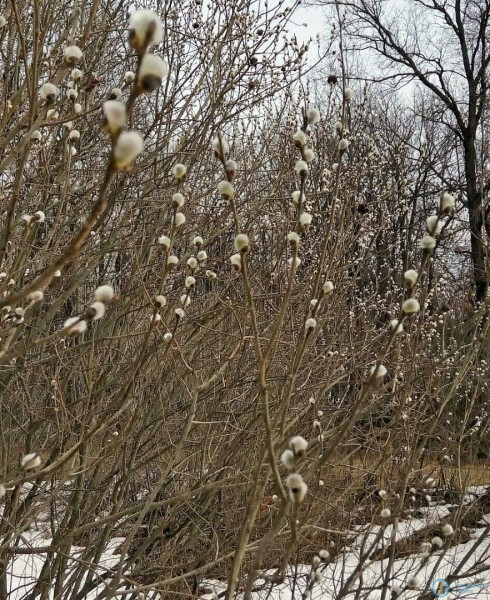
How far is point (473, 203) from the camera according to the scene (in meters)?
11.4

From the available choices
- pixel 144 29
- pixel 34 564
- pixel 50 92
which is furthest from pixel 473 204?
pixel 144 29

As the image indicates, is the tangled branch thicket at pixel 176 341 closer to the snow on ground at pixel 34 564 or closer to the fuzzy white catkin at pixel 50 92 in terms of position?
the snow on ground at pixel 34 564

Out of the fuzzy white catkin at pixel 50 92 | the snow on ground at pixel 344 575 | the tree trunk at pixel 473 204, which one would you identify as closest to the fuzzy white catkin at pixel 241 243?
the fuzzy white catkin at pixel 50 92

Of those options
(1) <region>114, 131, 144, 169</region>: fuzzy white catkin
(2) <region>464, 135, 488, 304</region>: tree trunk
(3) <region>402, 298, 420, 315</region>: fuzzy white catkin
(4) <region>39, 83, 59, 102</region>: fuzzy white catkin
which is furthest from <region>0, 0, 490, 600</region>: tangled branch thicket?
(2) <region>464, 135, 488, 304</region>: tree trunk

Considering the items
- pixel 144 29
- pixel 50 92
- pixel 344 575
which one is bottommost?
pixel 344 575

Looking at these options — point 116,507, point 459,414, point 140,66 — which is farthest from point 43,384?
point 459,414

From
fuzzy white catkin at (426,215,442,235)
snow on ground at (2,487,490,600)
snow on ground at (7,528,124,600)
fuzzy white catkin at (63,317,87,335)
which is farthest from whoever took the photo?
snow on ground at (7,528,124,600)

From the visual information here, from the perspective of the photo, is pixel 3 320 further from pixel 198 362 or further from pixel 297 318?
pixel 297 318

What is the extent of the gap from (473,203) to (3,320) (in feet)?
35.1

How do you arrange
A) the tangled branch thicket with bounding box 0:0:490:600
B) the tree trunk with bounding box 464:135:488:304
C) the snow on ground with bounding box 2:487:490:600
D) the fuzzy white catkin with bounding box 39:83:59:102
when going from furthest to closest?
the tree trunk with bounding box 464:135:488:304, the tangled branch thicket with bounding box 0:0:490:600, the snow on ground with bounding box 2:487:490:600, the fuzzy white catkin with bounding box 39:83:59:102

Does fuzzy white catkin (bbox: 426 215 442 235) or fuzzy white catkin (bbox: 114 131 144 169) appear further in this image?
fuzzy white catkin (bbox: 426 215 442 235)

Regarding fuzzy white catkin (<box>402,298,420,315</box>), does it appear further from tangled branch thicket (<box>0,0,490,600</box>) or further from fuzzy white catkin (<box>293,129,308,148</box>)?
tangled branch thicket (<box>0,0,490,600</box>)

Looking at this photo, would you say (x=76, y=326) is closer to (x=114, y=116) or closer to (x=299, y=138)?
(x=114, y=116)

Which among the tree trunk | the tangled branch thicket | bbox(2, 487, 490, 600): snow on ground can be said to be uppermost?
the tree trunk
